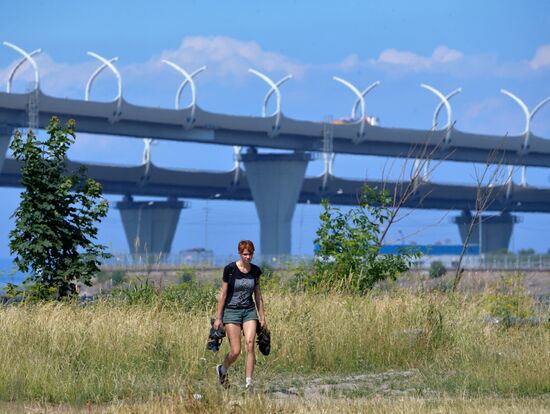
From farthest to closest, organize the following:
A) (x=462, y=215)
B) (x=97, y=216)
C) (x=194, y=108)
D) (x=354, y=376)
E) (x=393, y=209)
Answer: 1. (x=462, y=215)
2. (x=194, y=108)
3. (x=393, y=209)
4. (x=97, y=216)
5. (x=354, y=376)

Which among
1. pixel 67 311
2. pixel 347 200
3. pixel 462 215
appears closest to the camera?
pixel 67 311

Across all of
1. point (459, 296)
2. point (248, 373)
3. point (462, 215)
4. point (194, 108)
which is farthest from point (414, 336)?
point (462, 215)

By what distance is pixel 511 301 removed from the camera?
1908 cm

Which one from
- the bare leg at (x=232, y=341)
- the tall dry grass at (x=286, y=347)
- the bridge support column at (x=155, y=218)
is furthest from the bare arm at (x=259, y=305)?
the bridge support column at (x=155, y=218)

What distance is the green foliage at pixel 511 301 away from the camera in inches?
725

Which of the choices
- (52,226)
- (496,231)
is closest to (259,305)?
(52,226)

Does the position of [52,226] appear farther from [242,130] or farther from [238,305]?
[242,130]

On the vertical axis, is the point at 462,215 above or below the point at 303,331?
above

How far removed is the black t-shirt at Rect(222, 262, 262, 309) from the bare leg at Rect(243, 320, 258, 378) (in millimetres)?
199

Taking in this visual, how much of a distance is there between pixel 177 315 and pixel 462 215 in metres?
115

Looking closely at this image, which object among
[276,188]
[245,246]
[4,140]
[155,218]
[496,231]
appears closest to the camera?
[245,246]

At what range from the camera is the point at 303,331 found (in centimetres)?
1504

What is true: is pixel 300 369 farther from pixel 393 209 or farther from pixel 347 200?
pixel 347 200

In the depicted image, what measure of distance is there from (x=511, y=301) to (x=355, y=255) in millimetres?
2725
